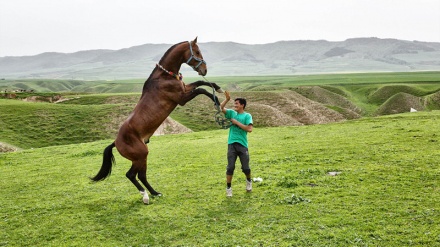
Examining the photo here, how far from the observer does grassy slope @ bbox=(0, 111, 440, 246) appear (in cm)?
736

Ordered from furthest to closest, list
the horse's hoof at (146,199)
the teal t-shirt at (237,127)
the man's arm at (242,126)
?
the horse's hoof at (146,199) < the teal t-shirt at (237,127) < the man's arm at (242,126)

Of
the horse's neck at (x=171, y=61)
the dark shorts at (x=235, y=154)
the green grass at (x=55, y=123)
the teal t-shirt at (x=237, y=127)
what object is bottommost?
the green grass at (x=55, y=123)

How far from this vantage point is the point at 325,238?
22.9 feet

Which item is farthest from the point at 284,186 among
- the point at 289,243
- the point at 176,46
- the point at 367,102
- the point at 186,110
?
the point at 367,102

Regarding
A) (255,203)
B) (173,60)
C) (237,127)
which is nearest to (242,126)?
(237,127)

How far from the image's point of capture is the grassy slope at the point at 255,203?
736 centimetres

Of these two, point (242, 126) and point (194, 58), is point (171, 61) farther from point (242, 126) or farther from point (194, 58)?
point (242, 126)

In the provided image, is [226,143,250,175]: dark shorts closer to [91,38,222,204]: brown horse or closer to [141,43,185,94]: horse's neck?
[91,38,222,204]: brown horse

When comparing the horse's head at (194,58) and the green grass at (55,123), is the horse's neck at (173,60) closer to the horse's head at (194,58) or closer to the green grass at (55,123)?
the horse's head at (194,58)

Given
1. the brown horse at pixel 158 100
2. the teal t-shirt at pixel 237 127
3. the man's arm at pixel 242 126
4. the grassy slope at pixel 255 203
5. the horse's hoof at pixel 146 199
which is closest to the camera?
the grassy slope at pixel 255 203

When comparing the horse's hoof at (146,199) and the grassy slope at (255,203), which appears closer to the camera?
the grassy slope at (255,203)

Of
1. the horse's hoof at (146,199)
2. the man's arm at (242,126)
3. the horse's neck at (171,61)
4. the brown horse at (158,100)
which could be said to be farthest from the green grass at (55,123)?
the man's arm at (242,126)

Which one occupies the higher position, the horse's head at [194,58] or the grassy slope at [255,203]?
the horse's head at [194,58]

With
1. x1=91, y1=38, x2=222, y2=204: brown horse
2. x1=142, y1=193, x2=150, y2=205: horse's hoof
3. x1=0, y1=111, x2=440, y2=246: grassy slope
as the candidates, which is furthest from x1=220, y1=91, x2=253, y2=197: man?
x1=142, y1=193, x2=150, y2=205: horse's hoof
